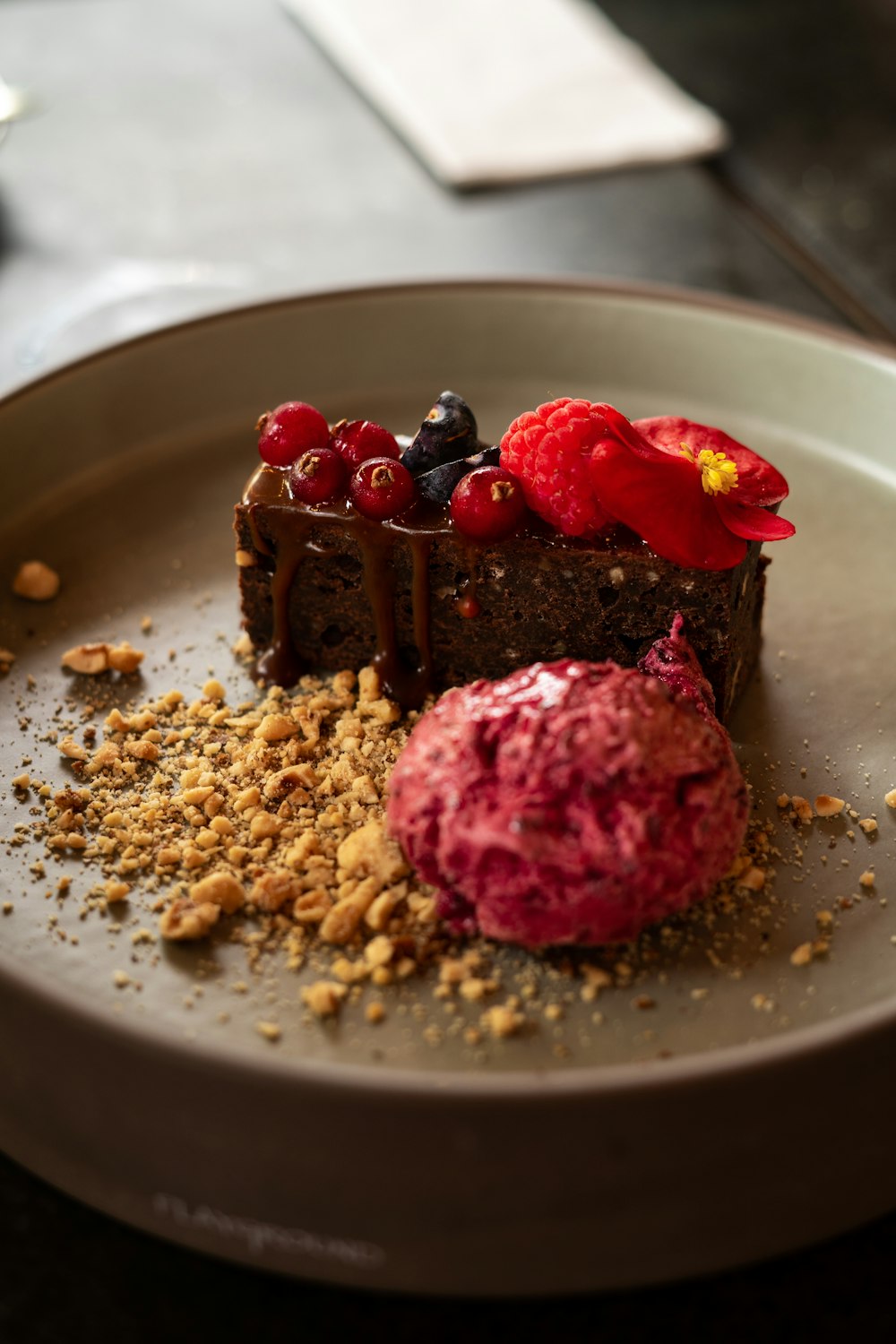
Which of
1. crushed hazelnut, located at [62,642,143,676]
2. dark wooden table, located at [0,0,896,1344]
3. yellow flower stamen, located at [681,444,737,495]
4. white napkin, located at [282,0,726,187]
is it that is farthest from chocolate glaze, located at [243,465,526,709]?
white napkin, located at [282,0,726,187]

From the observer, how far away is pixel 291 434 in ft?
5.23

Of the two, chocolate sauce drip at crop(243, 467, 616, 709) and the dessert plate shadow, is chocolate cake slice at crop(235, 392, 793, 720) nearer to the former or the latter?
chocolate sauce drip at crop(243, 467, 616, 709)

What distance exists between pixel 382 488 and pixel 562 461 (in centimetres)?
21

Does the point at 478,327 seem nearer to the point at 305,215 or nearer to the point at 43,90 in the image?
the point at 305,215

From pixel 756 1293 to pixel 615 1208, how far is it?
0.59 feet

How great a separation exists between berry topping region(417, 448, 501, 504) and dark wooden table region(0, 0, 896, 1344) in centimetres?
81

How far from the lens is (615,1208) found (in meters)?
1.06

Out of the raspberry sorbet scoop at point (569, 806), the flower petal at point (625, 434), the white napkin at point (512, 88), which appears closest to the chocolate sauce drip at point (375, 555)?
the flower petal at point (625, 434)

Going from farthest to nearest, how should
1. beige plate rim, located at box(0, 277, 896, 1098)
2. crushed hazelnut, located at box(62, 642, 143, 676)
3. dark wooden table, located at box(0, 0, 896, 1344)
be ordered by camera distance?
1. dark wooden table, located at box(0, 0, 896, 1344)
2. crushed hazelnut, located at box(62, 642, 143, 676)
3. beige plate rim, located at box(0, 277, 896, 1098)

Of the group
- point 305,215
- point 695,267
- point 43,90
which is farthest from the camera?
point 43,90

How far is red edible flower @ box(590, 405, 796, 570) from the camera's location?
145 cm

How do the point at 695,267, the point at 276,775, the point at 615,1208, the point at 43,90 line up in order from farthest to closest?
the point at 43,90 < the point at 695,267 < the point at 276,775 < the point at 615,1208

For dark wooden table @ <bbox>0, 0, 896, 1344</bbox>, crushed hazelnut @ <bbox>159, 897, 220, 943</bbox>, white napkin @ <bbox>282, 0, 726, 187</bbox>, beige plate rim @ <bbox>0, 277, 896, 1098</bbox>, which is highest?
beige plate rim @ <bbox>0, 277, 896, 1098</bbox>

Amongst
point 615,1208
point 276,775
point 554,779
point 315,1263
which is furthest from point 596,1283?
point 276,775
